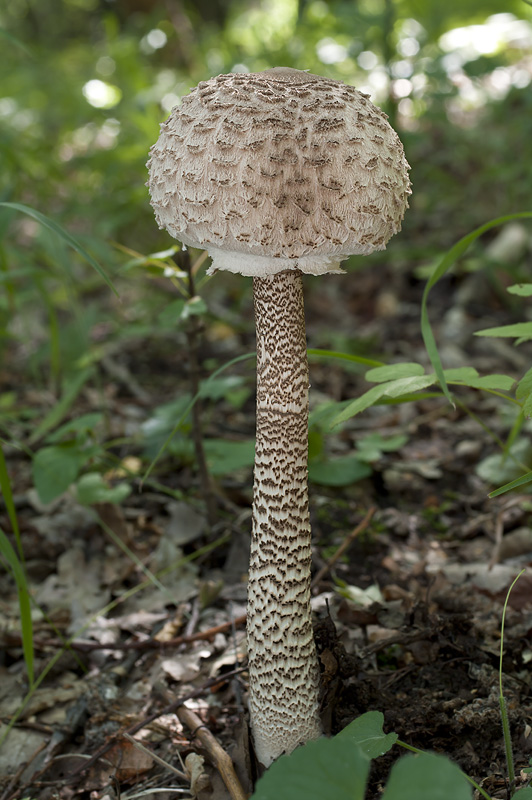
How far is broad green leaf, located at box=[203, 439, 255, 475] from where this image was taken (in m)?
3.14

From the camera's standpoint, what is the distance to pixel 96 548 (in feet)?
11.1

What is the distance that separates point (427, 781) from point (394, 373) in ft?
4.38

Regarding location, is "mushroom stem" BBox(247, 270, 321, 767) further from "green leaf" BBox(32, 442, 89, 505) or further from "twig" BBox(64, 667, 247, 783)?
"green leaf" BBox(32, 442, 89, 505)

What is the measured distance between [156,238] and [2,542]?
4.63 metres

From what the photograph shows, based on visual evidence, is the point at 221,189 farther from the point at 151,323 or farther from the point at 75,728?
the point at 151,323

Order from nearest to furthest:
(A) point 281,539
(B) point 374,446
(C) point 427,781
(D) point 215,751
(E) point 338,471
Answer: (C) point 427,781 → (A) point 281,539 → (D) point 215,751 → (E) point 338,471 → (B) point 374,446

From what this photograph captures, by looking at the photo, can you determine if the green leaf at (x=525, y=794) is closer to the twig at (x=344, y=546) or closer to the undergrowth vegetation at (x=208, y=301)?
the undergrowth vegetation at (x=208, y=301)

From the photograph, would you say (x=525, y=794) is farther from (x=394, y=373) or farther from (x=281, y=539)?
(x=394, y=373)

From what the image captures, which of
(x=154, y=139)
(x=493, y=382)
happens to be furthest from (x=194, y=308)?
(x=154, y=139)

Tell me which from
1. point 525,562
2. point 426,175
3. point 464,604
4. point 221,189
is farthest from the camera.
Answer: point 426,175

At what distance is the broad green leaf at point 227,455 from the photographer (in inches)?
124

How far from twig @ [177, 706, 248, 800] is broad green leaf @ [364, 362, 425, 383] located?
1.38 meters

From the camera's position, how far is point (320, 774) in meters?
1.34

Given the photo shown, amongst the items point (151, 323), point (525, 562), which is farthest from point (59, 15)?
point (525, 562)
